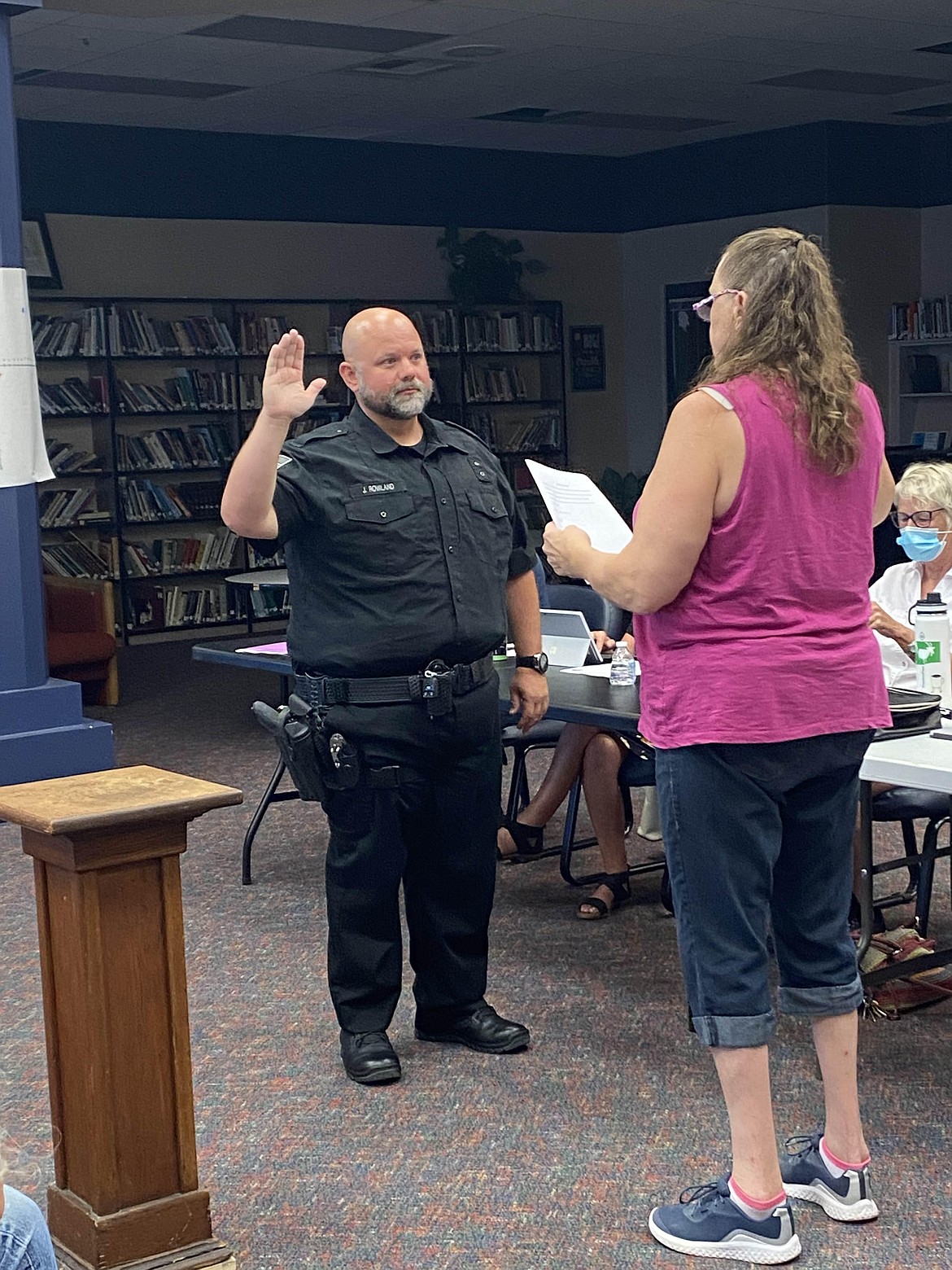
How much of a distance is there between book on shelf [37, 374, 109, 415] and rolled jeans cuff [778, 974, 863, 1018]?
813 cm

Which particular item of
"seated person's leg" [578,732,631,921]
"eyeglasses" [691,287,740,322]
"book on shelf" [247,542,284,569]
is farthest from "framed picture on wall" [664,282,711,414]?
"eyeglasses" [691,287,740,322]

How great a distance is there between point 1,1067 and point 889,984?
1.98m

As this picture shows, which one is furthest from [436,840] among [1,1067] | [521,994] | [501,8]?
[501,8]

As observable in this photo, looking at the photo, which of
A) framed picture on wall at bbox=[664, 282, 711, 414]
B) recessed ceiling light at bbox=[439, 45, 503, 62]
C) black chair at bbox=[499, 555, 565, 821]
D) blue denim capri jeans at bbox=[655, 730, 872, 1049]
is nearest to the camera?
blue denim capri jeans at bbox=[655, 730, 872, 1049]

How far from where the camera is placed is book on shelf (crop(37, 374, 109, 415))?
995 centimetres

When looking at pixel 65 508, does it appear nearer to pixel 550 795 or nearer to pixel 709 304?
pixel 550 795

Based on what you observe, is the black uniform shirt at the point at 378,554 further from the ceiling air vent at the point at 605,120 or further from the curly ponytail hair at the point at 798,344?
the ceiling air vent at the point at 605,120

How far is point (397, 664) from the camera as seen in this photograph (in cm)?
325

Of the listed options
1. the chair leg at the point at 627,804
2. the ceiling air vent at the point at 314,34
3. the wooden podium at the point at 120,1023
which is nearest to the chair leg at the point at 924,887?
the chair leg at the point at 627,804

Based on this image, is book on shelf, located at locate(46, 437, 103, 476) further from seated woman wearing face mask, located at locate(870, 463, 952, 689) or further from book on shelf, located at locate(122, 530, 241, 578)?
seated woman wearing face mask, located at locate(870, 463, 952, 689)

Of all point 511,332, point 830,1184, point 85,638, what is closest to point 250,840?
point 830,1184

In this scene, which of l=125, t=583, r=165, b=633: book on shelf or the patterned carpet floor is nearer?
the patterned carpet floor

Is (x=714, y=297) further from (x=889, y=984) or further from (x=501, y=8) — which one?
(x=501, y=8)

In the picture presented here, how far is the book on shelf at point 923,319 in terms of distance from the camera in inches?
441
